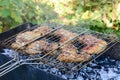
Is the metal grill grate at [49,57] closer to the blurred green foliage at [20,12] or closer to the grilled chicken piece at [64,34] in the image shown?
the grilled chicken piece at [64,34]

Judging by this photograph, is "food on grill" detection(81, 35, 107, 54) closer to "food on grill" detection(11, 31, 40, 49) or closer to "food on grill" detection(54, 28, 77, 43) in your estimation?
"food on grill" detection(54, 28, 77, 43)

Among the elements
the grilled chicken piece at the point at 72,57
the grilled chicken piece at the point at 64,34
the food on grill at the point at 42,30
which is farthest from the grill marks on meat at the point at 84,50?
the food on grill at the point at 42,30

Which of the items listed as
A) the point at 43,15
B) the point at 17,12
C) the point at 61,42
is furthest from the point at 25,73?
the point at 43,15

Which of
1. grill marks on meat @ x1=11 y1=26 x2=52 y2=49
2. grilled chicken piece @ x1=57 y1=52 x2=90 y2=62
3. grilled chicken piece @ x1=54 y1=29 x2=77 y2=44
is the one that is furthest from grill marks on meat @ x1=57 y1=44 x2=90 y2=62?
grill marks on meat @ x1=11 y1=26 x2=52 y2=49

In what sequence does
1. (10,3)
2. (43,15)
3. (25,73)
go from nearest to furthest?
(25,73), (10,3), (43,15)

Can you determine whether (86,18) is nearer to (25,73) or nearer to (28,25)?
(28,25)

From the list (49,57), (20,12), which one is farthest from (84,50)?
(20,12)

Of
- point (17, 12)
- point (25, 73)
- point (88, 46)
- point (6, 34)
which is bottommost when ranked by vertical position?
point (25, 73)

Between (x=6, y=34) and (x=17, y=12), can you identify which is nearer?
(x=6, y=34)
